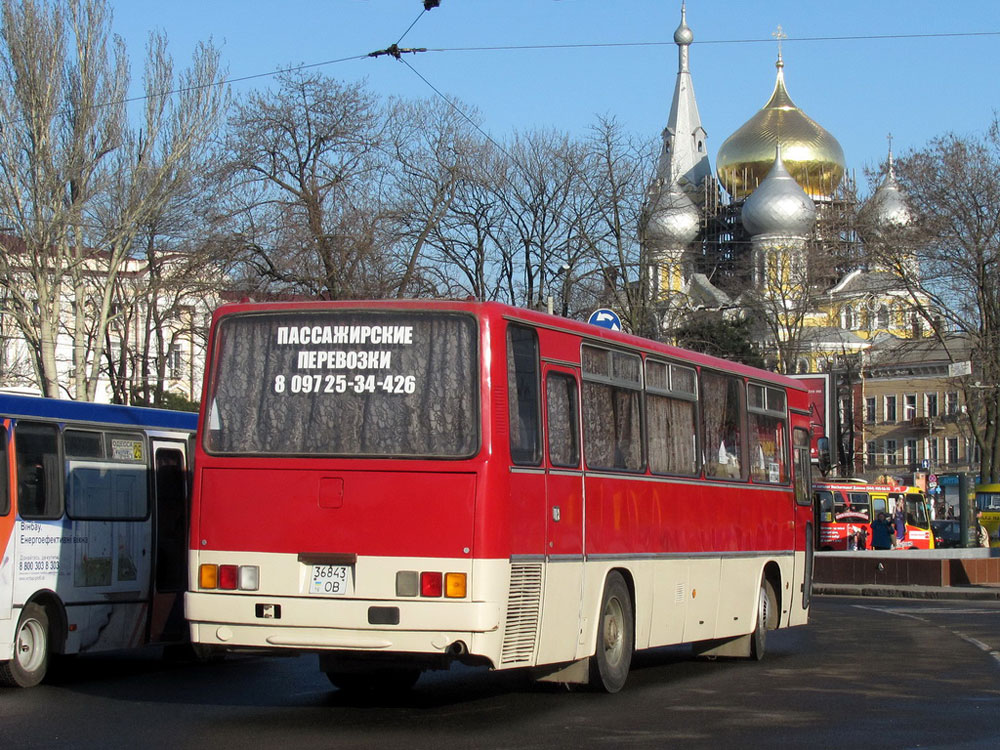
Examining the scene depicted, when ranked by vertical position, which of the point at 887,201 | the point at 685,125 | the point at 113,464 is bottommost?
the point at 113,464

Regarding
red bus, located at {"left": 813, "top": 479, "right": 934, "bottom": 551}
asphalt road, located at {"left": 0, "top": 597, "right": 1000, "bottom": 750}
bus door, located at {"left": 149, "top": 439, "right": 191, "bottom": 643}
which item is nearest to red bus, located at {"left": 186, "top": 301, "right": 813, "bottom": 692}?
asphalt road, located at {"left": 0, "top": 597, "right": 1000, "bottom": 750}

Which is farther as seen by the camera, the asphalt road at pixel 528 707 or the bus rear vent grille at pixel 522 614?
the bus rear vent grille at pixel 522 614

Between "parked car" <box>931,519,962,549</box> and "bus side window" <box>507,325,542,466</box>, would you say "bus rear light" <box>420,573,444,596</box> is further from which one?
"parked car" <box>931,519,962,549</box>

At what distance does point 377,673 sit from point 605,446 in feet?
8.92

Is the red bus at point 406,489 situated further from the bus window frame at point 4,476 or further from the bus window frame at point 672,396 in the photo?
the bus window frame at point 4,476

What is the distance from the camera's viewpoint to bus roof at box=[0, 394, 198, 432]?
12.9 metres

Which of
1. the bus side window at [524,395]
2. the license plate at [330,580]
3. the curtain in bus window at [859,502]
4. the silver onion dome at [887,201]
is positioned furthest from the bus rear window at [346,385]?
the curtain in bus window at [859,502]

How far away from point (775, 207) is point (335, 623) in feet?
297

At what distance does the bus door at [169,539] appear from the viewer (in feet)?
47.8

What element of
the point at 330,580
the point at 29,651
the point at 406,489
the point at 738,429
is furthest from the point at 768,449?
the point at 29,651

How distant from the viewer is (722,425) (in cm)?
1473

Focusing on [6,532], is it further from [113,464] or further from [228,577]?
[228,577]

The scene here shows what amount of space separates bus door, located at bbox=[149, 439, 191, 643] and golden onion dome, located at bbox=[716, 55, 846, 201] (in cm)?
9194

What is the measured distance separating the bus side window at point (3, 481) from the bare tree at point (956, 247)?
3559 cm
